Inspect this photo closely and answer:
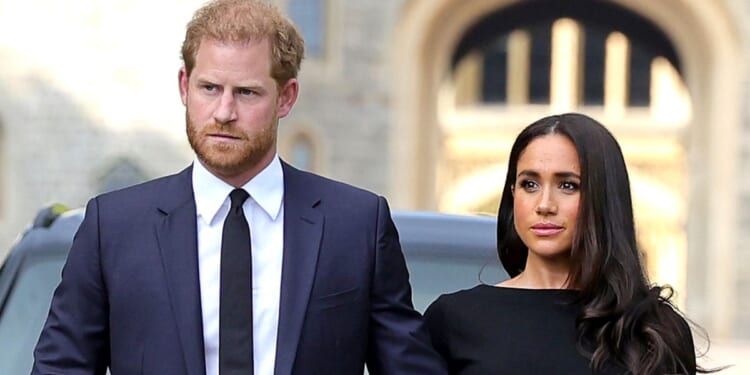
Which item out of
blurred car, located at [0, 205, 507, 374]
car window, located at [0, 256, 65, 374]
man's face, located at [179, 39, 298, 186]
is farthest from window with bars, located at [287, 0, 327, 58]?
man's face, located at [179, 39, 298, 186]

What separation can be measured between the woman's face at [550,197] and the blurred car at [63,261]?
1097mm

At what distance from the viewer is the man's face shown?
3.05 m

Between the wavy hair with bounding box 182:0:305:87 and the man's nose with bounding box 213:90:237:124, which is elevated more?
the wavy hair with bounding box 182:0:305:87

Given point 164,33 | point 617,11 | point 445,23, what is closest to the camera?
point 164,33

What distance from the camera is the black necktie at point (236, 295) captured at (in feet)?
10.0

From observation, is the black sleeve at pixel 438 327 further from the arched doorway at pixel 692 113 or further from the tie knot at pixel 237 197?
the arched doorway at pixel 692 113

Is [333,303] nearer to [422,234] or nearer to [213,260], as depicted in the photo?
[213,260]

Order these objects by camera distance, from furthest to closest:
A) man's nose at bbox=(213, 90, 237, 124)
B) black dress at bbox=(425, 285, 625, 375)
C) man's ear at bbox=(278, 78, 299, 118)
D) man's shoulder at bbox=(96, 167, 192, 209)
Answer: black dress at bbox=(425, 285, 625, 375), man's shoulder at bbox=(96, 167, 192, 209), man's ear at bbox=(278, 78, 299, 118), man's nose at bbox=(213, 90, 237, 124)

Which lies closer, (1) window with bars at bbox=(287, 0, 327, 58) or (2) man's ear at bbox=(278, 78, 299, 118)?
(2) man's ear at bbox=(278, 78, 299, 118)

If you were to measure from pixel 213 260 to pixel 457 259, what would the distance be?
4.97 feet

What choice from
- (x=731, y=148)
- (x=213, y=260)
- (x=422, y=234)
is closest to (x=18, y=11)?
(x=731, y=148)

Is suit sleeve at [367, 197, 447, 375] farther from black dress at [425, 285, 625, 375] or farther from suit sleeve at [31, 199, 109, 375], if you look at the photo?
suit sleeve at [31, 199, 109, 375]

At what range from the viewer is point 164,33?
65.7ft

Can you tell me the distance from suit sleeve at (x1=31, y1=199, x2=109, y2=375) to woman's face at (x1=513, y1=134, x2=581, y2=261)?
892 mm
